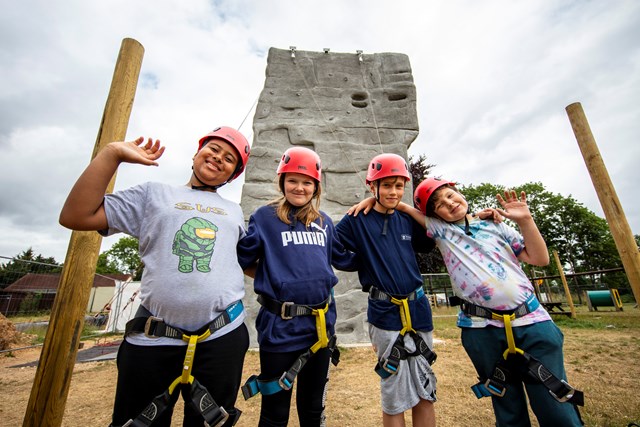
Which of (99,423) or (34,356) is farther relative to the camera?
(34,356)

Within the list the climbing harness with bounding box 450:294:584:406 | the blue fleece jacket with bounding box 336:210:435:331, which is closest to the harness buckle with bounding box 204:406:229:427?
the blue fleece jacket with bounding box 336:210:435:331

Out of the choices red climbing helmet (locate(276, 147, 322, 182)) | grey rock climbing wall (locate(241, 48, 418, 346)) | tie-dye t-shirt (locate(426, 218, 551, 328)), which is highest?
grey rock climbing wall (locate(241, 48, 418, 346))

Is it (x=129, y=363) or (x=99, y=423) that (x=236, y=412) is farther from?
(x=99, y=423)

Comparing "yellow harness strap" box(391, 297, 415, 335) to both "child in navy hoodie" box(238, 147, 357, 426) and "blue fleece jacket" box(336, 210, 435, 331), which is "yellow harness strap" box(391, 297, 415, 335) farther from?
"child in navy hoodie" box(238, 147, 357, 426)

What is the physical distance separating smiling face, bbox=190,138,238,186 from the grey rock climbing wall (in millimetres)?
2730

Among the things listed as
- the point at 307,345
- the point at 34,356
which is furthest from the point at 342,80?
the point at 34,356

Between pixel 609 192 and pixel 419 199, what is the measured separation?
1.71 m

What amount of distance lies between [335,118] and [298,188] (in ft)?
11.6

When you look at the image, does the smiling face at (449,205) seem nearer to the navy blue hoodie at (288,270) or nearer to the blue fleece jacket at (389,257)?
the blue fleece jacket at (389,257)

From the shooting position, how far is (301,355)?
158 cm

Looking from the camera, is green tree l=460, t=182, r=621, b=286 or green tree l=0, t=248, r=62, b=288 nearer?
green tree l=0, t=248, r=62, b=288

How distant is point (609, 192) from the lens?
2.47 meters

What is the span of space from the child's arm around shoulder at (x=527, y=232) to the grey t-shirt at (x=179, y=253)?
1721 mm

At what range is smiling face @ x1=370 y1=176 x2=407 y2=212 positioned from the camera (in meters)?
2.16
